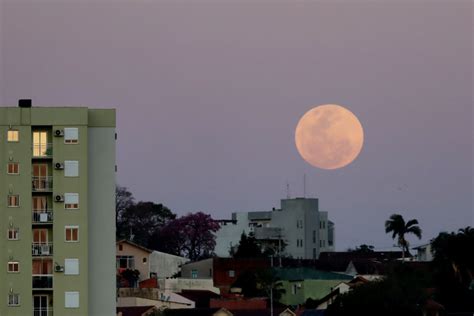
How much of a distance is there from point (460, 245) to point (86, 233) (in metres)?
48.5

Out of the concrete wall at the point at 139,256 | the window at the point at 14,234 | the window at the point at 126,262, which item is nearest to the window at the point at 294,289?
the concrete wall at the point at 139,256

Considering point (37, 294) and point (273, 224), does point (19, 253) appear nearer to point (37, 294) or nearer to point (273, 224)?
point (37, 294)

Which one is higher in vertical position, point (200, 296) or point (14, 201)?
point (14, 201)

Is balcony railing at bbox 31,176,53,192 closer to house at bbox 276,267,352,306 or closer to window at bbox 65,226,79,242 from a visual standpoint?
window at bbox 65,226,79,242

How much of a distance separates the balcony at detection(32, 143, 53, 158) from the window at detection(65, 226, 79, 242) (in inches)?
104

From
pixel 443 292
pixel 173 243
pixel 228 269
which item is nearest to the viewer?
pixel 443 292

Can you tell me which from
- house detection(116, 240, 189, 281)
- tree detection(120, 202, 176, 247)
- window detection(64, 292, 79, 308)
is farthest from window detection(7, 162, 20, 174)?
tree detection(120, 202, 176, 247)

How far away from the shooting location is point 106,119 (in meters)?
55.5

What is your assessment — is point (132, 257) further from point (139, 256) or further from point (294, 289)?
point (294, 289)

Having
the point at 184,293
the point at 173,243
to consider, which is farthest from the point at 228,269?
the point at 173,243

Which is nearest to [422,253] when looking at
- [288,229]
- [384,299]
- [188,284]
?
[288,229]

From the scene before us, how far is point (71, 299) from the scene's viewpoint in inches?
2115

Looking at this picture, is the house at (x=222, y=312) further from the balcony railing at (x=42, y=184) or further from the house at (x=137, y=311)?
the balcony railing at (x=42, y=184)

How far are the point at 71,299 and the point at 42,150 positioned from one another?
17.4 ft
